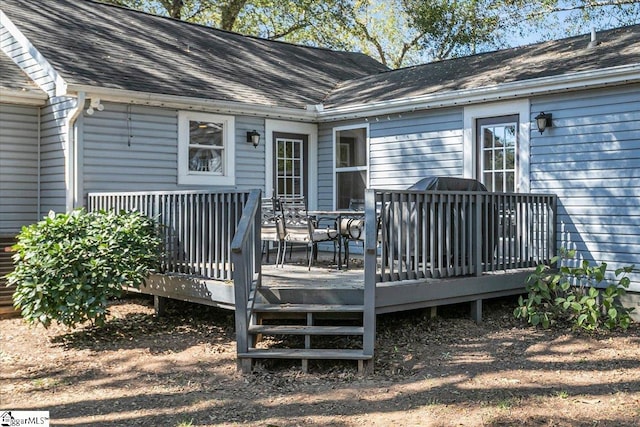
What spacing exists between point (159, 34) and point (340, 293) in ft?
24.7

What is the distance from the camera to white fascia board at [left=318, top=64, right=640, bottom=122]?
7184mm

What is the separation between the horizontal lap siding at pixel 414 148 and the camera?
9.09m

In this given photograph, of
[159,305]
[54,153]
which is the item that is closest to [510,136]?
[159,305]

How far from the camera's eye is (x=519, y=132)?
8297mm

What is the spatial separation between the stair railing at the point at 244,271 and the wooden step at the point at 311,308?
13 cm

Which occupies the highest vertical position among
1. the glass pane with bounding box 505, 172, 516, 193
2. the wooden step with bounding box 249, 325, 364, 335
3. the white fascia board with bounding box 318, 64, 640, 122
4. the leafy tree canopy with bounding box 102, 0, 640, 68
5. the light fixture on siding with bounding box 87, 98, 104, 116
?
the leafy tree canopy with bounding box 102, 0, 640, 68

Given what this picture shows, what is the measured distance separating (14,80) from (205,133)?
268 cm

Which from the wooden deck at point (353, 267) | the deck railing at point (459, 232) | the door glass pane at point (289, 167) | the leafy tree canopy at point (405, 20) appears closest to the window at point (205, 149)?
the door glass pane at point (289, 167)

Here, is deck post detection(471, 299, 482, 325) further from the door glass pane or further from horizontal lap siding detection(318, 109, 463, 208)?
the door glass pane

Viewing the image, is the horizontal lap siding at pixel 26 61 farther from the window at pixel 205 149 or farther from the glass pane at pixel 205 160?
the glass pane at pixel 205 160

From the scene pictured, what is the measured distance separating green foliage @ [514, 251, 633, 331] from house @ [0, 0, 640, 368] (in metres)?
0.38

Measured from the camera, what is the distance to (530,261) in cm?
775

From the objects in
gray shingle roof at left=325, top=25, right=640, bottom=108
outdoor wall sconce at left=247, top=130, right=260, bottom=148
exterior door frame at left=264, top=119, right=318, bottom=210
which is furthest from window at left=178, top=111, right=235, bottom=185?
gray shingle roof at left=325, top=25, right=640, bottom=108

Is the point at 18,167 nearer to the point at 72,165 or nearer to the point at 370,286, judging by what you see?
the point at 72,165
